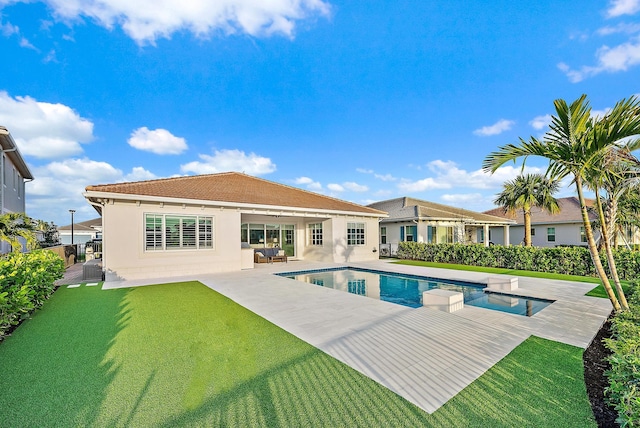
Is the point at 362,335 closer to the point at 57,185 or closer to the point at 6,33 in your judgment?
the point at 6,33

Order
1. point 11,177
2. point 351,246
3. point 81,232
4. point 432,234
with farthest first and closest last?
1. point 81,232
2. point 432,234
3. point 351,246
4. point 11,177

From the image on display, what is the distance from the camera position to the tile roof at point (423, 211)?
71.3 ft

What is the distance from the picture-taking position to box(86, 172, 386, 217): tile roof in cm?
1237

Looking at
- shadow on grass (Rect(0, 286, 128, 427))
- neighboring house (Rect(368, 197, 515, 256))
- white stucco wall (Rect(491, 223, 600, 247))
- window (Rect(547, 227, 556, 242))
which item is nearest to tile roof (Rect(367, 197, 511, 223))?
neighboring house (Rect(368, 197, 515, 256))

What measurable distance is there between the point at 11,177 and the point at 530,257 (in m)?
28.6

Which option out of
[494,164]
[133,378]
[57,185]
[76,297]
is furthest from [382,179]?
[57,185]

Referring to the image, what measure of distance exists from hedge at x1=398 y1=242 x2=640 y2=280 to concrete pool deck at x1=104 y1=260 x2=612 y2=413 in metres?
2.96

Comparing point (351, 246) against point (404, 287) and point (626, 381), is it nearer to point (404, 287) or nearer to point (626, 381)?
point (404, 287)

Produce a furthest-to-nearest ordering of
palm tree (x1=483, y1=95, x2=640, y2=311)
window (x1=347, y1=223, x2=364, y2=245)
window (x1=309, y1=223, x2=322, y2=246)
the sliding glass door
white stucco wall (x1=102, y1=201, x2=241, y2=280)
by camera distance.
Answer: window (x1=309, y1=223, x2=322, y2=246)
window (x1=347, y1=223, x2=364, y2=245)
the sliding glass door
white stucco wall (x1=102, y1=201, x2=241, y2=280)
palm tree (x1=483, y1=95, x2=640, y2=311)

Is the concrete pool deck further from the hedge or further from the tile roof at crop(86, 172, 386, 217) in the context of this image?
the tile roof at crop(86, 172, 386, 217)

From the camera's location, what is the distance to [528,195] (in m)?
18.4

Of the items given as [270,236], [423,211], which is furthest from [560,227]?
[270,236]

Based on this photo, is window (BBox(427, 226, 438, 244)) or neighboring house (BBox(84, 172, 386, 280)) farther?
window (BBox(427, 226, 438, 244))

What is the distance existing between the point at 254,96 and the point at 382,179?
19125 millimetres
